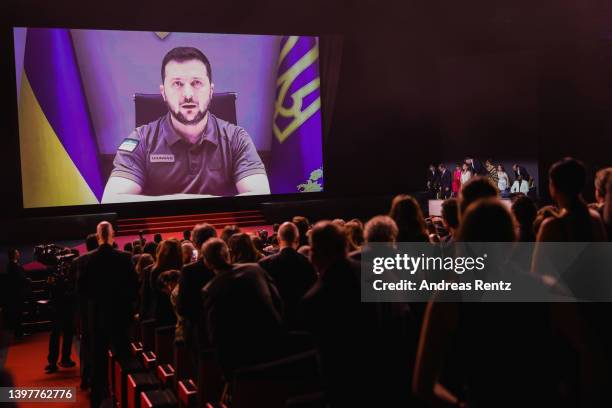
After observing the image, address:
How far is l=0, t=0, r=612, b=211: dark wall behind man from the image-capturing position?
13.6m

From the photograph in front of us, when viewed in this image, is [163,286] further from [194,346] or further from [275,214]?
[275,214]

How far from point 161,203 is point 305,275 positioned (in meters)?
9.92

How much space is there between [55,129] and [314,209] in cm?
561

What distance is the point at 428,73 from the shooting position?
53.5ft

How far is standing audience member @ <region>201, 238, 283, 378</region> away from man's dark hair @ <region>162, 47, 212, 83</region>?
10580 mm

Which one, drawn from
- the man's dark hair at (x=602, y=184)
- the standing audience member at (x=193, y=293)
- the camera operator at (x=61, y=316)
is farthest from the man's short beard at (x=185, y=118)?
the man's dark hair at (x=602, y=184)

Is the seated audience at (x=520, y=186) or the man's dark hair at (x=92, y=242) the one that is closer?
the man's dark hair at (x=92, y=242)

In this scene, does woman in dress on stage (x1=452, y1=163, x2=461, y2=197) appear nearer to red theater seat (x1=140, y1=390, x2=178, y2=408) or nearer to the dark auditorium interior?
the dark auditorium interior

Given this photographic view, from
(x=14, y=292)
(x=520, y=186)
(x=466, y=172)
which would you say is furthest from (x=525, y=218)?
(x=466, y=172)

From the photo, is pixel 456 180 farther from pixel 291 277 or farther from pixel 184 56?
pixel 291 277

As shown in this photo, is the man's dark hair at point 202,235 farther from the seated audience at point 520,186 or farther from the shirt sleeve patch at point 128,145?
the seated audience at point 520,186

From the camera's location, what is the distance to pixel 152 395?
397cm

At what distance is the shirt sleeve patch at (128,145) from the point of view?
42.0ft

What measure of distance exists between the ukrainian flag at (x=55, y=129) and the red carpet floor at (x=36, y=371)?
194 inches
